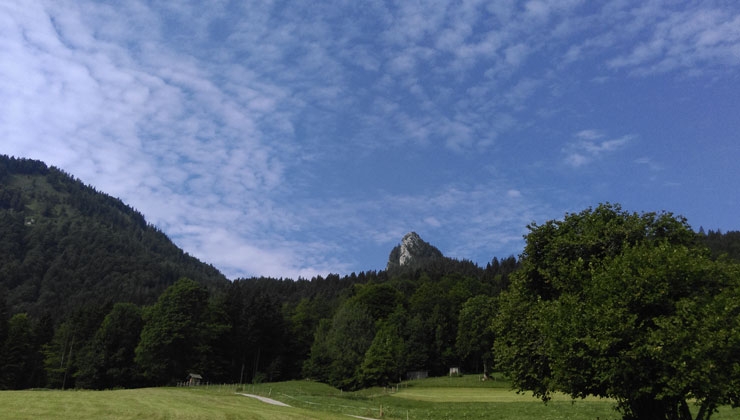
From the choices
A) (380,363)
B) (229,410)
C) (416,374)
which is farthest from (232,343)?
(229,410)

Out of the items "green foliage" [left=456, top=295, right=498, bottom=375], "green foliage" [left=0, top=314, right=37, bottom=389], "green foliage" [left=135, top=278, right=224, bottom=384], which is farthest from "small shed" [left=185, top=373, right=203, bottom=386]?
"green foliage" [left=456, top=295, right=498, bottom=375]

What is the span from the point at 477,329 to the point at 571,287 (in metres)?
87.6

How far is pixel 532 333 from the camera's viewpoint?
3472cm

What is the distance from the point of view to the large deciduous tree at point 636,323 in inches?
961

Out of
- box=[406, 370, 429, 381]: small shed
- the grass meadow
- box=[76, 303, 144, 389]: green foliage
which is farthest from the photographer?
box=[406, 370, 429, 381]: small shed

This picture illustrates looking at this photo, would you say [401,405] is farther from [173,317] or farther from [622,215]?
[173,317]

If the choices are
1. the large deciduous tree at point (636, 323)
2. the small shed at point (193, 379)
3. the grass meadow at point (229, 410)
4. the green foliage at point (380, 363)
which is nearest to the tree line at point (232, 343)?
the green foliage at point (380, 363)

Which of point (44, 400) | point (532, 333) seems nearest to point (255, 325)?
point (44, 400)

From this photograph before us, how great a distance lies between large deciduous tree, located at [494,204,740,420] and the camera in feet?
80.1

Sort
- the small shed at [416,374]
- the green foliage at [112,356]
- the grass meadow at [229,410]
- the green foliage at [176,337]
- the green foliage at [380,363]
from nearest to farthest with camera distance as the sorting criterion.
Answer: the grass meadow at [229,410]
the green foliage at [380,363]
the green foliage at [176,337]
the green foliage at [112,356]
the small shed at [416,374]

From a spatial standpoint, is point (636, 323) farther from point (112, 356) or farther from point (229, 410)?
point (112, 356)

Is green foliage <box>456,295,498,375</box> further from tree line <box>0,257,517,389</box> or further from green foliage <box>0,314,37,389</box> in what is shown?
green foliage <box>0,314,37,389</box>

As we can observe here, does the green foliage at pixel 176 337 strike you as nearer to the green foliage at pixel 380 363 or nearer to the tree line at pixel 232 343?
the tree line at pixel 232 343

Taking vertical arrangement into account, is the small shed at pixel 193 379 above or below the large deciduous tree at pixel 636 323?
below
